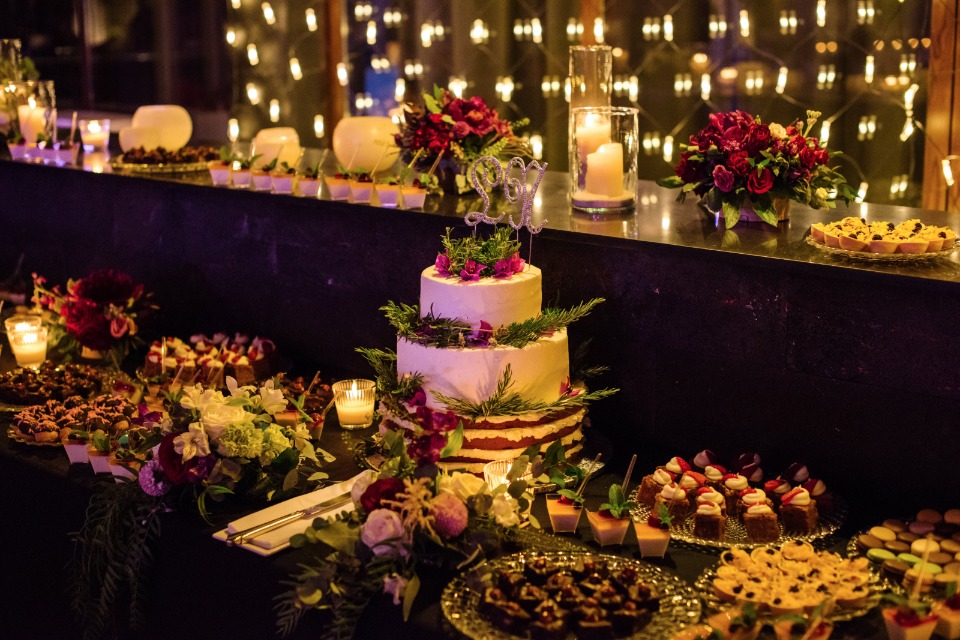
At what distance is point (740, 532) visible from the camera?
7.02ft

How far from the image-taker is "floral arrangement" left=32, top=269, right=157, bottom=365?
3355 millimetres

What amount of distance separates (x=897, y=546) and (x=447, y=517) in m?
0.75

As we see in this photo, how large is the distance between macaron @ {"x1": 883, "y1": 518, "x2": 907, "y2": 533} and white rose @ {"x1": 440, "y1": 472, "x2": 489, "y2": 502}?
704mm

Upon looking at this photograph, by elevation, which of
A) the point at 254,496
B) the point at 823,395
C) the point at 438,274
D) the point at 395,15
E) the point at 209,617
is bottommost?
the point at 209,617

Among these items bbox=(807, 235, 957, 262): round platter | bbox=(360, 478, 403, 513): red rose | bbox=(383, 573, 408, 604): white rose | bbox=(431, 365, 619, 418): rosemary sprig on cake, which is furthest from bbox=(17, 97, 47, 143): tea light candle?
bbox=(807, 235, 957, 262): round platter

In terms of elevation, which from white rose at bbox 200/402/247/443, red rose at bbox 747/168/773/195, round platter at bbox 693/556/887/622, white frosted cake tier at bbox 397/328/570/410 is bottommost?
round platter at bbox 693/556/887/622

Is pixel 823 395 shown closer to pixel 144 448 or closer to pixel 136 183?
pixel 144 448

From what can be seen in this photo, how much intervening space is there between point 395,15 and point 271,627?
13.2 ft

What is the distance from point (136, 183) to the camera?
12.1 ft

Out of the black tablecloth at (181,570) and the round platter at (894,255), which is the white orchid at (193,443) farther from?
the round platter at (894,255)

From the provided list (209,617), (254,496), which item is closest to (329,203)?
(254,496)

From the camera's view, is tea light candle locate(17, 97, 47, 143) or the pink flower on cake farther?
tea light candle locate(17, 97, 47, 143)

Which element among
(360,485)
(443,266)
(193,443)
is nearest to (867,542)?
(360,485)

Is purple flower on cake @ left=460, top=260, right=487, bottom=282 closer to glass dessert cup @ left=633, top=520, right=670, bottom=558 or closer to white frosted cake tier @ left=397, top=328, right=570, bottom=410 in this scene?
white frosted cake tier @ left=397, top=328, right=570, bottom=410
